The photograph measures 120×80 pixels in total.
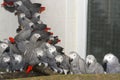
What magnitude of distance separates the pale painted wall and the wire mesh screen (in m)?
0.04

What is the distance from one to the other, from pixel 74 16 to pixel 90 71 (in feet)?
1.58

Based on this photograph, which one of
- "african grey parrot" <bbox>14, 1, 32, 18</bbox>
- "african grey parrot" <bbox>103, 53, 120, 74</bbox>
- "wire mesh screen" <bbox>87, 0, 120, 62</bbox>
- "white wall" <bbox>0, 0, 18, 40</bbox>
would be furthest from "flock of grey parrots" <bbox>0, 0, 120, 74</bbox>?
"wire mesh screen" <bbox>87, 0, 120, 62</bbox>

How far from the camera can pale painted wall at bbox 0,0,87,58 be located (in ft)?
4.31

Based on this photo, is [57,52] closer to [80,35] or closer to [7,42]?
[7,42]

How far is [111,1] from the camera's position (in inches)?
50.2

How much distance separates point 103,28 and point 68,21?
0.19 meters

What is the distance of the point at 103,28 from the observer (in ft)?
4.28

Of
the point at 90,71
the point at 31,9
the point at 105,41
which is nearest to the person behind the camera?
the point at 90,71

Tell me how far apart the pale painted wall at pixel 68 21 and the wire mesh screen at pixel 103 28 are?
0.04 meters

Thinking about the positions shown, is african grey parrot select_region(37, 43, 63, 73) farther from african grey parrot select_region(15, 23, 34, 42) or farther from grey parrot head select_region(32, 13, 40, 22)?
grey parrot head select_region(32, 13, 40, 22)

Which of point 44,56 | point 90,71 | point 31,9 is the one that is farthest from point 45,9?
point 90,71

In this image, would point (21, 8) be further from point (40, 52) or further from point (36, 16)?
point (40, 52)

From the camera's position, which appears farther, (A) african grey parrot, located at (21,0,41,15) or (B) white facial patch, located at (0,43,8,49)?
(A) african grey parrot, located at (21,0,41,15)

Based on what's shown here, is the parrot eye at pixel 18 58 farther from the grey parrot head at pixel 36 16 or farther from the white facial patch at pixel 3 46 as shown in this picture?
the grey parrot head at pixel 36 16
